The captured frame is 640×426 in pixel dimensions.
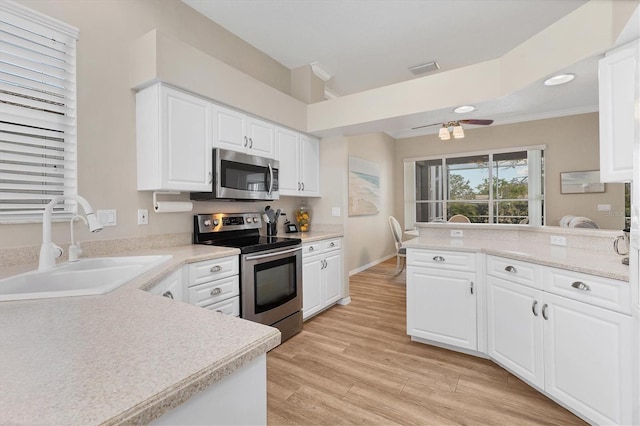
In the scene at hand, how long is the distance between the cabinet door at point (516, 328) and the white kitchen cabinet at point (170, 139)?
245cm

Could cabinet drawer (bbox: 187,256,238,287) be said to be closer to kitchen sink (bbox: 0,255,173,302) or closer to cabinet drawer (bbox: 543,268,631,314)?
kitchen sink (bbox: 0,255,173,302)

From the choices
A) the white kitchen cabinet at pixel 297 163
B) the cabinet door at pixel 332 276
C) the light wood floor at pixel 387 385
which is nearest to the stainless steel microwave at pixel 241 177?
the white kitchen cabinet at pixel 297 163

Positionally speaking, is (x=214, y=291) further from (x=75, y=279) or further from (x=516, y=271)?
(x=516, y=271)

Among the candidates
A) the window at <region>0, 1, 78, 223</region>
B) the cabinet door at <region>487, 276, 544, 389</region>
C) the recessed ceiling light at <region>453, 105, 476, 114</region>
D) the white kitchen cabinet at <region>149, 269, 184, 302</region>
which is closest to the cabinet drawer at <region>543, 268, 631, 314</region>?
the cabinet door at <region>487, 276, 544, 389</region>

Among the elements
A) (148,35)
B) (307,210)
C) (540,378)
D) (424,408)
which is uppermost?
(148,35)

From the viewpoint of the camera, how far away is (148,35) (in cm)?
219

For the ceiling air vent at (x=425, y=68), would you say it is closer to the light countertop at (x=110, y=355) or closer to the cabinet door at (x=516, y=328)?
the cabinet door at (x=516, y=328)

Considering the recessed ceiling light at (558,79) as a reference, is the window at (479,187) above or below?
below

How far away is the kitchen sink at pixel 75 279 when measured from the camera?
3.68 feet

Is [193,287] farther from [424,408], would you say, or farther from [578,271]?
[578,271]

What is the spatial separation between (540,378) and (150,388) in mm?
2285

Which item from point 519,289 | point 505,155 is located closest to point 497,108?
point 519,289

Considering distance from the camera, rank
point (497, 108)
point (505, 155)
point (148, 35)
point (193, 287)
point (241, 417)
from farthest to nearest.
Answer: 1. point (505, 155)
2. point (497, 108)
3. point (148, 35)
4. point (193, 287)
5. point (241, 417)

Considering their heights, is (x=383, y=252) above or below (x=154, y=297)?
below
